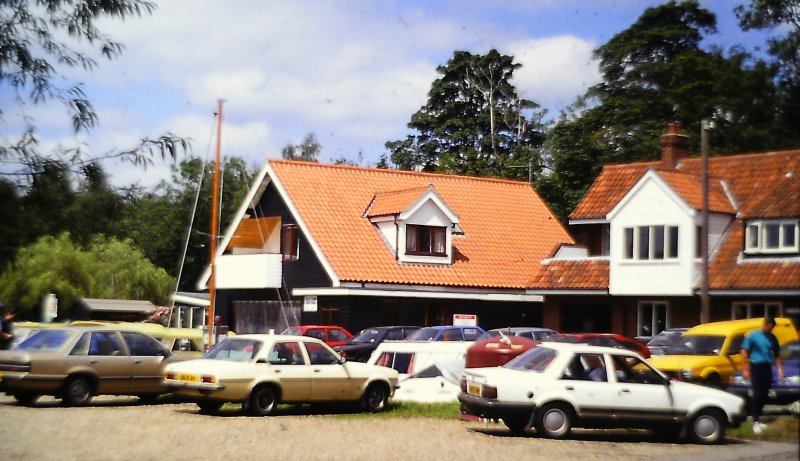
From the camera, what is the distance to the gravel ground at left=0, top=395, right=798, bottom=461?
16.1m

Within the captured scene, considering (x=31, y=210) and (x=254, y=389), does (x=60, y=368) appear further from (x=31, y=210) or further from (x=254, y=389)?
(x=31, y=210)

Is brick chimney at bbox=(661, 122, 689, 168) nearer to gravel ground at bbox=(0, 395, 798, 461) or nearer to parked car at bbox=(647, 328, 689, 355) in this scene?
parked car at bbox=(647, 328, 689, 355)

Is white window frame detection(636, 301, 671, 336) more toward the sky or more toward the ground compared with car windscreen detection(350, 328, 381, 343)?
more toward the sky

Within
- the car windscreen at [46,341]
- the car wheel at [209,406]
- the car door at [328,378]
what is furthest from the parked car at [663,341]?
the car windscreen at [46,341]

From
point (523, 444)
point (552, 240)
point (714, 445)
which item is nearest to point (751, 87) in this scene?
point (714, 445)

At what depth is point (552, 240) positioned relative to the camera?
157ft

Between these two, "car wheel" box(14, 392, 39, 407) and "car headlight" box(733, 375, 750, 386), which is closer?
"car headlight" box(733, 375, 750, 386)

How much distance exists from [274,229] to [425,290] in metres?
6.58

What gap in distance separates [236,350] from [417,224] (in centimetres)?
2122

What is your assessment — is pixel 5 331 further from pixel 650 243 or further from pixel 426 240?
pixel 650 243

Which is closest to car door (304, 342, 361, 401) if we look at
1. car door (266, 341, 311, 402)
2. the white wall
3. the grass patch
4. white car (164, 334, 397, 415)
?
white car (164, 334, 397, 415)

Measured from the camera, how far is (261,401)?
A: 2166 centimetres

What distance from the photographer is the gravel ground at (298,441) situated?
1608cm

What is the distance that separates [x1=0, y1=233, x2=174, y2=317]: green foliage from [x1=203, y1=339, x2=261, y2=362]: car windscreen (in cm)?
2210
